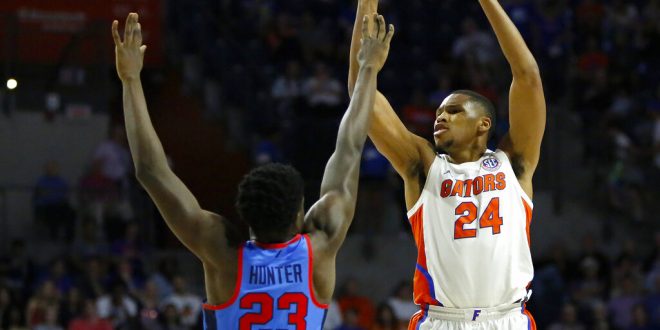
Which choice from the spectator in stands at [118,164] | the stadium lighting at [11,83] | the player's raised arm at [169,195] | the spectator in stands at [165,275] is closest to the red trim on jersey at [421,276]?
the player's raised arm at [169,195]

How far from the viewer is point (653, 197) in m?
17.8

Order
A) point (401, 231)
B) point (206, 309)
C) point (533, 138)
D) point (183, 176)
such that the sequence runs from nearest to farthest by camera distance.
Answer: point (206, 309), point (533, 138), point (401, 231), point (183, 176)

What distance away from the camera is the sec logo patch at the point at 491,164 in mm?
6684

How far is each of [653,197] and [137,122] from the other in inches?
553

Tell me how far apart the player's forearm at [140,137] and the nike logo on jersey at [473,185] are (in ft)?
7.04

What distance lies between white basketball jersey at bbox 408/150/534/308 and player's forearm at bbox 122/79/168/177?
209cm

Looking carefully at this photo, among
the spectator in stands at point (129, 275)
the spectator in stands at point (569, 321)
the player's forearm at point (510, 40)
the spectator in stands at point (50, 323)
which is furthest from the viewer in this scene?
the spectator in stands at point (569, 321)

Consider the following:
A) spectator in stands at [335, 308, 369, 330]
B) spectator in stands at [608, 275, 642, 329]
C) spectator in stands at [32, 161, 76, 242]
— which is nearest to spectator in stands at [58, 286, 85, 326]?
spectator in stands at [32, 161, 76, 242]

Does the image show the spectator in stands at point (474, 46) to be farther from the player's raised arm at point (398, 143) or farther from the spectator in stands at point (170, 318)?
the player's raised arm at point (398, 143)

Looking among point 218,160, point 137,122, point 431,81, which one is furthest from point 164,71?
point 137,122

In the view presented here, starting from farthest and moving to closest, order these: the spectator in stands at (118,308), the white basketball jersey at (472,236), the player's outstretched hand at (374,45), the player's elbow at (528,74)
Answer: the spectator in stands at (118,308) → the player's elbow at (528,74) → the white basketball jersey at (472,236) → the player's outstretched hand at (374,45)

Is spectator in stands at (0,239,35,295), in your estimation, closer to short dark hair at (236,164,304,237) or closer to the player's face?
the player's face

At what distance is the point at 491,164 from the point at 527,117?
360mm

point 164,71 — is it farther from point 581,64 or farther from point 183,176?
point 581,64
